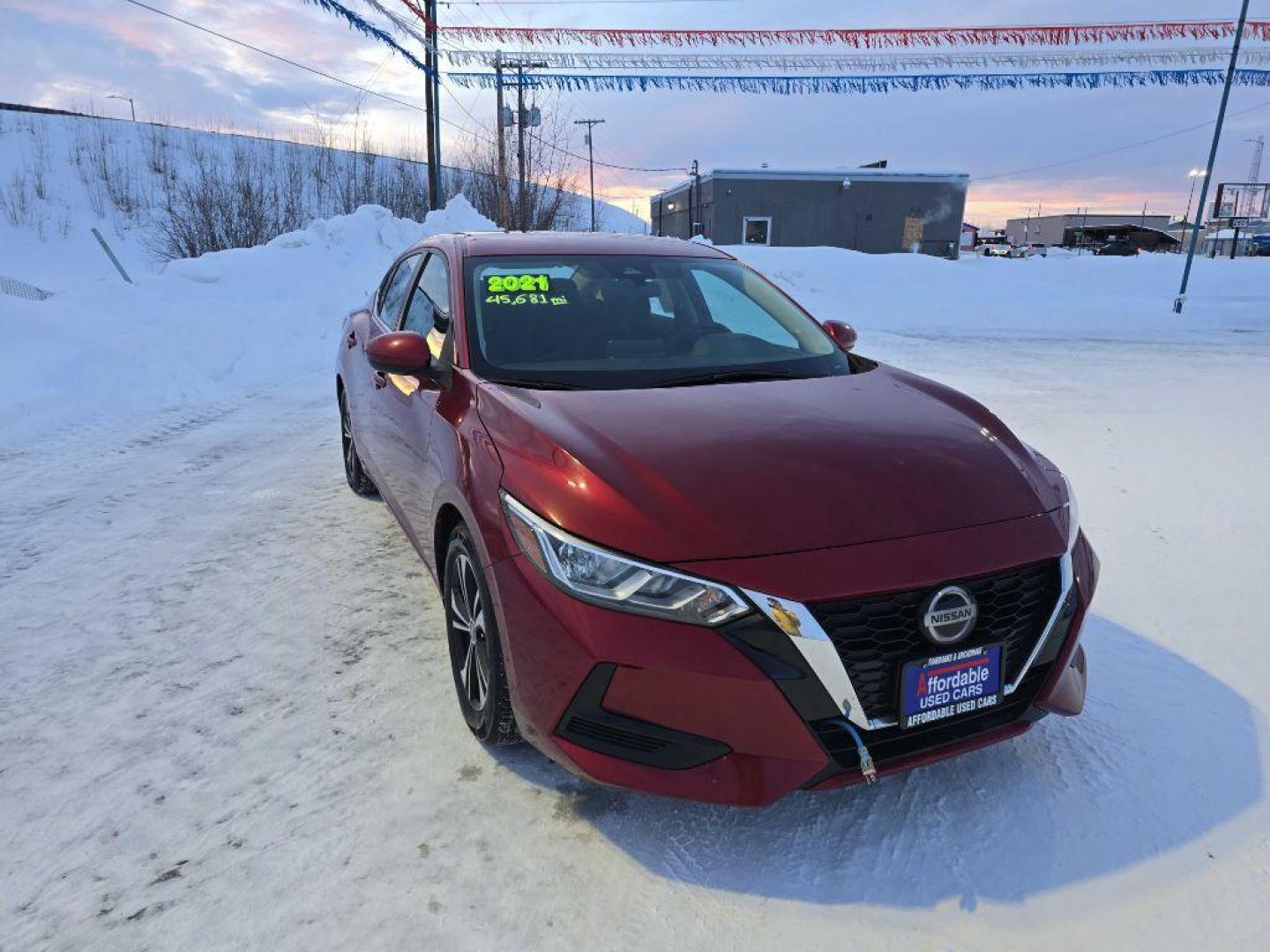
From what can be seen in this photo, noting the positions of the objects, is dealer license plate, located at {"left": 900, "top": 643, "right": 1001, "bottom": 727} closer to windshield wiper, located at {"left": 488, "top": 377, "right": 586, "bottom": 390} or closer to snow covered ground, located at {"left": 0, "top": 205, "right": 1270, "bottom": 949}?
snow covered ground, located at {"left": 0, "top": 205, "right": 1270, "bottom": 949}

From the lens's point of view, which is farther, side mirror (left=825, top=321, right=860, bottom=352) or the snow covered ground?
side mirror (left=825, top=321, right=860, bottom=352)

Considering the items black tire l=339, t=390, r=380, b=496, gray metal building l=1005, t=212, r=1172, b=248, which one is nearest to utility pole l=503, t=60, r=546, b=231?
black tire l=339, t=390, r=380, b=496

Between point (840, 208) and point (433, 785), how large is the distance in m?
45.1

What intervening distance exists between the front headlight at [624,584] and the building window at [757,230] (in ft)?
141

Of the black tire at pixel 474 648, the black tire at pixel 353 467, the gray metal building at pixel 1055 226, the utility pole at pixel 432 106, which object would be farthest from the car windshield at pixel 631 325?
the gray metal building at pixel 1055 226

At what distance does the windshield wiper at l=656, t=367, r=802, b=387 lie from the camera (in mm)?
2775

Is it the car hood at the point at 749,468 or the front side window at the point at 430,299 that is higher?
the front side window at the point at 430,299

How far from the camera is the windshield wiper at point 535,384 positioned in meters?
2.62

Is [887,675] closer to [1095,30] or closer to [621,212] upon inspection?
[1095,30]

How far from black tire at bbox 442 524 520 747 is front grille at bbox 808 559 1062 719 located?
3.03ft

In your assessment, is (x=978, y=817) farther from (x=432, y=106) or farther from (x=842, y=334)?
(x=432, y=106)

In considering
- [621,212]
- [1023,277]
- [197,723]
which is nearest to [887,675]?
[197,723]

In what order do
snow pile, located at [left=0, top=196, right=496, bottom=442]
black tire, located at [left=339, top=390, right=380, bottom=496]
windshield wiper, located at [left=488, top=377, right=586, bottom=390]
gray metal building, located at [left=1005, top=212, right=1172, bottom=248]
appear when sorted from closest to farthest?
windshield wiper, located at [left=488, top=377, right=586, bottom=390] < black tire, located at [left=339, top=390, right=380, bottom=496] < snow pile, located at [left=0, top=196, right=496, bottom=442] < gray metal building, located at [left=1005, top=212, right=1172, bottom=248]

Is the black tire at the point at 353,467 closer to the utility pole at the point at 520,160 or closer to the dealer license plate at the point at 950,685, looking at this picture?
the dealer license plate at the point at 950,685
